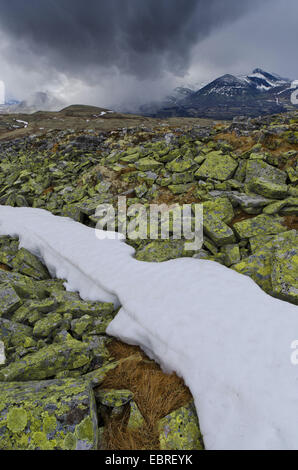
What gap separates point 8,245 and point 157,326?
1137cm

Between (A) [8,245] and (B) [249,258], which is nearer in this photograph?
(B) [249,258]

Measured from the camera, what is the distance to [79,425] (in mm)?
4078

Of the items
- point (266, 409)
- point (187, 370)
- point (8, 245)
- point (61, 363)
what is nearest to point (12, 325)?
point (61, 363)

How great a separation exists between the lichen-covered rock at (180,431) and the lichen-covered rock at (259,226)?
7.82m

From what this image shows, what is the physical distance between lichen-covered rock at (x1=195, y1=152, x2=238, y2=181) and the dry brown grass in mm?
11876

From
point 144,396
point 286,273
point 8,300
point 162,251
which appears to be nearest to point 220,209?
point 162,251

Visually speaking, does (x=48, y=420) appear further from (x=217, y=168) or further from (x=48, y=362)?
(x=217, y=168)

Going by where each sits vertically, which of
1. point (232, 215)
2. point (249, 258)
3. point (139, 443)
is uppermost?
point (232, 215)

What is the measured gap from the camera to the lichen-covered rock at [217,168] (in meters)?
14.4

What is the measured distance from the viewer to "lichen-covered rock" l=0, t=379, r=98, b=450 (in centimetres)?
386

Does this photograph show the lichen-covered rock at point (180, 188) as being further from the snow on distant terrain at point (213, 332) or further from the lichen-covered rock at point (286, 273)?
the lichen-covered rock at point (286, 273)

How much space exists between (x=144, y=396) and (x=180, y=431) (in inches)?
42.0

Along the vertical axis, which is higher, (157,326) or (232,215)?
(232,215)
